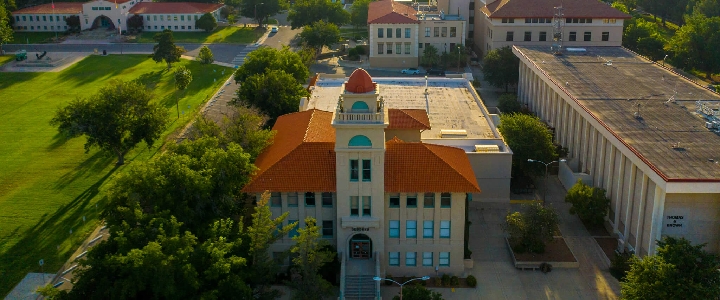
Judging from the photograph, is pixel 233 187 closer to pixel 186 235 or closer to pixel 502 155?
pixel 186 235

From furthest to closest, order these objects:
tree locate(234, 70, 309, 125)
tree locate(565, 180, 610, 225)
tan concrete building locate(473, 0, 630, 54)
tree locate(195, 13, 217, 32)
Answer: tree locate(195, 13, 217, 32) < tan concrete building locate(473, 0, 630, 54) < tree locate(234, 70, 309, 125) < tree locate(565, 180, 610, 225)

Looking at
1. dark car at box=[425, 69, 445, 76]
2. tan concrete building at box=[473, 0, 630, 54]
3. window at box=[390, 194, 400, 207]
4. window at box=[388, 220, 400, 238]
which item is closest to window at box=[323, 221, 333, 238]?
window at box=[388, 220, 400, 238]

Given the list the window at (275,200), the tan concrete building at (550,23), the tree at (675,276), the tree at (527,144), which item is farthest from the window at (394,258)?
the tan concrete building at (550,23)

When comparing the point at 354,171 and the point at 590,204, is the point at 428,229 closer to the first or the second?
the point at 354,171

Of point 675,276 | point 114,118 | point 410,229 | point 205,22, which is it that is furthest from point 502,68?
point 205,22

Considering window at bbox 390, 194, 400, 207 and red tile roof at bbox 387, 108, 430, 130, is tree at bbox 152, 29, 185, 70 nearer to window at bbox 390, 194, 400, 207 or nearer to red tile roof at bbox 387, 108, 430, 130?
red tile roof at bbox 387, 108, 430, 130

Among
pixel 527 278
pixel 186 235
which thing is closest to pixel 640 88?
pixel 527 278
